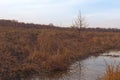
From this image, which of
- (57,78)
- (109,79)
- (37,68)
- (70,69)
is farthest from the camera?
(70,69)

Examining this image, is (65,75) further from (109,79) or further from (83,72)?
(109,79)

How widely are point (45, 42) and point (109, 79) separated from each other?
12.1m

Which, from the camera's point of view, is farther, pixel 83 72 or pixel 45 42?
pixel 45 42

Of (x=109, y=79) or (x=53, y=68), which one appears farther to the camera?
(x=53, y=68)

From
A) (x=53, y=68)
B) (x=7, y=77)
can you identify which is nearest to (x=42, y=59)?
(x=53, y=68)

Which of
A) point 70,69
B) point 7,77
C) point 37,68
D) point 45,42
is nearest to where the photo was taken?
point 7,77

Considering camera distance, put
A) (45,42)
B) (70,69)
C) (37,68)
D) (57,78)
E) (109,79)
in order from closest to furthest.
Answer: (109,79), (57,78), (37,68), (70,69), (45,42)

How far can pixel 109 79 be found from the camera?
8656 millimetres

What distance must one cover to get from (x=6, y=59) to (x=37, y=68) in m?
2.02

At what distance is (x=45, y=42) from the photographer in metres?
20.4

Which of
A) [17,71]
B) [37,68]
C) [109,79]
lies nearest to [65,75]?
[37,68]

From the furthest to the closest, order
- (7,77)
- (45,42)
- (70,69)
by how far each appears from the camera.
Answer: (45,42), (70,69), (7,77)

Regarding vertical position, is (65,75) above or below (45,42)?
below

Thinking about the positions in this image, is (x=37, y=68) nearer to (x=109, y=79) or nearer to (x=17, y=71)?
(x=17, y=71)
